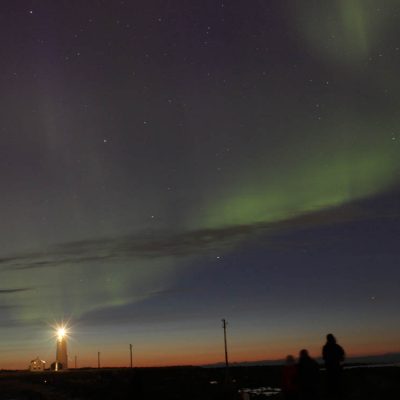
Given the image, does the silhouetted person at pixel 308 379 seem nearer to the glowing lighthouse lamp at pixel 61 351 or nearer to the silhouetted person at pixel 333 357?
the silhouetted person at pixel 333 357

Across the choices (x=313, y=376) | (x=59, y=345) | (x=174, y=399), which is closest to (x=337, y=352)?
(x=313, y=376)

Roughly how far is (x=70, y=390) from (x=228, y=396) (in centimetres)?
2673

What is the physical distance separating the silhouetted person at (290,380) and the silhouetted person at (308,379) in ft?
0.48

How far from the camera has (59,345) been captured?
10506 cm

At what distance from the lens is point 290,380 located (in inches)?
577

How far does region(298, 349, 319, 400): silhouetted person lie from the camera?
47.2 ft

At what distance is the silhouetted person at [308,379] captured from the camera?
566 inches

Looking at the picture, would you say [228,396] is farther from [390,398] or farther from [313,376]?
[313,376]

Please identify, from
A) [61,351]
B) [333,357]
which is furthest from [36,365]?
[333,357]

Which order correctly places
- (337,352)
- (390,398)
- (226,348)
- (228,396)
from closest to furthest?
(337,352) < (390,398) < (228,396) < (226,348)

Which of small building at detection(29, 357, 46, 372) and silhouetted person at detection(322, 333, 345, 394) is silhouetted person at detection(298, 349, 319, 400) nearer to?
silhouetted person at detection(322, 333, 345, 394)

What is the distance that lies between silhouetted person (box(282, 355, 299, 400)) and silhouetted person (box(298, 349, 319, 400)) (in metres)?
0.15

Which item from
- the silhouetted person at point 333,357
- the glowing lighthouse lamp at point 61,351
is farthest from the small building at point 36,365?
the silhouetted person at point 333,357

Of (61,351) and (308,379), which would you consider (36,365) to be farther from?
(308,379)
